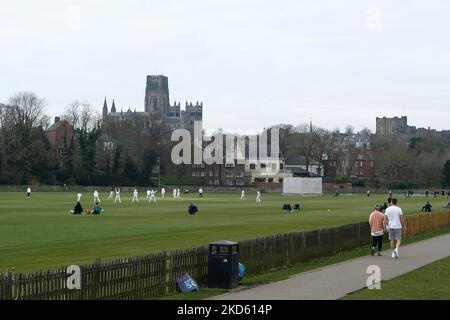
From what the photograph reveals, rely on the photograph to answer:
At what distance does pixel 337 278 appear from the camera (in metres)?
22.2

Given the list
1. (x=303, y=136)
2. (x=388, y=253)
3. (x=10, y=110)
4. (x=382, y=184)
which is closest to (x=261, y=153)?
(x=303, y=136)

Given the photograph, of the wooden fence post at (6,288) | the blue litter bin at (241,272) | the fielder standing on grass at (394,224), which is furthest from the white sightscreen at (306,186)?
the wooden fence post at (6,288)

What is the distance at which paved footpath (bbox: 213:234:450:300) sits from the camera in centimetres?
1873

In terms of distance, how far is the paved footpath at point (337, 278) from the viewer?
18.7 m

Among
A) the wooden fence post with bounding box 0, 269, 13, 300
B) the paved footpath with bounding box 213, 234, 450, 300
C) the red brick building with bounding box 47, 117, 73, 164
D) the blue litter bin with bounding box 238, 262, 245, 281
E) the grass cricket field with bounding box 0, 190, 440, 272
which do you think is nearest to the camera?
the wooden fence post with bounding box 0, 269, 13, 300

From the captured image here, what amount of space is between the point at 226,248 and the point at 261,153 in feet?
543

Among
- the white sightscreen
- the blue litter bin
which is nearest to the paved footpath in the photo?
the blue litter bin

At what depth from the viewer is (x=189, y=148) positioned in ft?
548

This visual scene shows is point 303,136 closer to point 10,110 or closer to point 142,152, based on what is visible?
point 142,152

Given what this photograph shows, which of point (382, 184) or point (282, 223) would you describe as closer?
point (282, 223)

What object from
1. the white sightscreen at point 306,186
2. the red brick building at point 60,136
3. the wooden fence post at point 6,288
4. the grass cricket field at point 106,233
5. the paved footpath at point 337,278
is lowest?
the paved footpath at point 337,278

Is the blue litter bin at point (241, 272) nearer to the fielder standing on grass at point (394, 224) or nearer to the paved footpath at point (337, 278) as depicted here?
the paved footpath at point (337, 278)

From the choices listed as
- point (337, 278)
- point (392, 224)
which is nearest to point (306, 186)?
point (392, 224)

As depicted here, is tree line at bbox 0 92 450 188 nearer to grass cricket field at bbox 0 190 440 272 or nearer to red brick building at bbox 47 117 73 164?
red brick building at bbox 47 117 73 164
